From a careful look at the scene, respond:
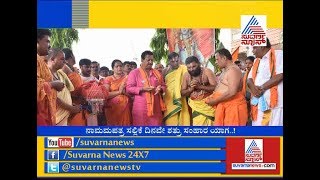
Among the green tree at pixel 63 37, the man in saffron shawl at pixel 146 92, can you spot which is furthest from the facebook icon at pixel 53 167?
the green tree at pixel 63 37

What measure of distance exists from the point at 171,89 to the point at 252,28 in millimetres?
1038

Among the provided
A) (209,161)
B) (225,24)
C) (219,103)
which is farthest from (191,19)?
(209,161)

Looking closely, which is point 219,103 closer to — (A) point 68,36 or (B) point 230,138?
(B) point 230,138

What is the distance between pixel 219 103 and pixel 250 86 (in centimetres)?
36

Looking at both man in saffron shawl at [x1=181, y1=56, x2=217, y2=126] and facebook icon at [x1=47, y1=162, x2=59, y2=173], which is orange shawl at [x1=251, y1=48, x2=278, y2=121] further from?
facebook icon at [x1=47, y1=162, x2=59, y2=173]

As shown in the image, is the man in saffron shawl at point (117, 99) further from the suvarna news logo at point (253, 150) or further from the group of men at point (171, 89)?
the suvarna news logo at point (253, 150)

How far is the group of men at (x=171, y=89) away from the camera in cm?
878

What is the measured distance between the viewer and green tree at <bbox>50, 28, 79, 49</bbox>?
874 centimetres

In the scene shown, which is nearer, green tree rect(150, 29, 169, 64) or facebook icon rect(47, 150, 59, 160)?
green tree rect(150, 29, 169, 64)

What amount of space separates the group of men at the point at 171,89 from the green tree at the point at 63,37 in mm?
64

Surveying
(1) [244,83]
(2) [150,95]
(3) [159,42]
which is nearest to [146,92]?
(2) [150,95]

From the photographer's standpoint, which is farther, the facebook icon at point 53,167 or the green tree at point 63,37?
the facebook icon at point 53,167

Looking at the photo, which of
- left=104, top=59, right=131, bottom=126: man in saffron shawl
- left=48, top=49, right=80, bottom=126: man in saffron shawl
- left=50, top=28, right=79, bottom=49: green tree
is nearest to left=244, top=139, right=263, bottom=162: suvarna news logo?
left=104, top=59, right=131, bottom=126: man in saffron shawl

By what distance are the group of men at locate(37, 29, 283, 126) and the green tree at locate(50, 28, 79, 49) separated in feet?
0.21
